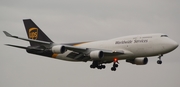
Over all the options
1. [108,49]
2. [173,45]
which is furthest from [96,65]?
[173,45]

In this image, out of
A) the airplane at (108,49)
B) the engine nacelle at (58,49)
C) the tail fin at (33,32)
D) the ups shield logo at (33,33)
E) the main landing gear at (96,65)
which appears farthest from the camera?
the ups shield logo at (33,33)

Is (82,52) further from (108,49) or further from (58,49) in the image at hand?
(58,49)

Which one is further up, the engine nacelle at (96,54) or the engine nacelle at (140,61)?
the engine nacelle at (96,54)

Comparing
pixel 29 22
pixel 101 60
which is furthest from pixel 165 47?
pixel 29 22

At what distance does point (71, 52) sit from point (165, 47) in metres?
14.6

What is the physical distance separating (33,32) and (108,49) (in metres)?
14.5

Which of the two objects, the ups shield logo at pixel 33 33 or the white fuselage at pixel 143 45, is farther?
the ups shield logo at pixel 33 33

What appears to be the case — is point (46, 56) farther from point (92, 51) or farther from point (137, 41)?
point (137, 41)

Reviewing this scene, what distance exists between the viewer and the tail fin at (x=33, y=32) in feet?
271

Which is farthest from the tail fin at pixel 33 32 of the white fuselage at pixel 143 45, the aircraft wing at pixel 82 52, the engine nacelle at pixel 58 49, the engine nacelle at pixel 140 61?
the engine nacelle at pixel 140 61

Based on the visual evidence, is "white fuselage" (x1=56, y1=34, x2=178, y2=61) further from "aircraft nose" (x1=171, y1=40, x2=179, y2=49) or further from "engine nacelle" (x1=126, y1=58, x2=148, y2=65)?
"engine nacelle" (x1=126, y1=58, x2=148, y2=65)

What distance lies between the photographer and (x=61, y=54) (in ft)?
265

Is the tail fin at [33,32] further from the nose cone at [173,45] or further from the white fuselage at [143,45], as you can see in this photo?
the nose cone at [173,45]

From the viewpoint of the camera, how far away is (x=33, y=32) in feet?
276
